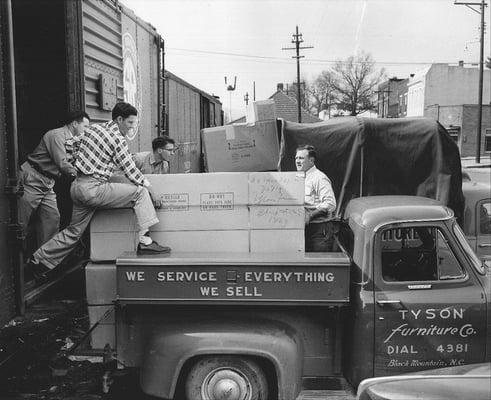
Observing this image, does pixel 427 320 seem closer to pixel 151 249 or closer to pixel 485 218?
pixel 151 249

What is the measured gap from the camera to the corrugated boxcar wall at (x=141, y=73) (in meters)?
7.50

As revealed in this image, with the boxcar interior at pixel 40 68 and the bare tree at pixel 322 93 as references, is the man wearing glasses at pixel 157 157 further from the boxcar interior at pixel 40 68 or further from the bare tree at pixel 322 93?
the bare tree at pixel 322 93

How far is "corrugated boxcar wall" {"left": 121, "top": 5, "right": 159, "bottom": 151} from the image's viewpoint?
7.50 metres

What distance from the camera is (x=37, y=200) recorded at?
19.2 ft

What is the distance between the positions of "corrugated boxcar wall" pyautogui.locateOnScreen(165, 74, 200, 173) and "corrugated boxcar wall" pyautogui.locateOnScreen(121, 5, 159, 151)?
1.54 metres

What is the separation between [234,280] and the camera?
12.2 feet

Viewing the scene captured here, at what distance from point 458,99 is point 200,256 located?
6104cm

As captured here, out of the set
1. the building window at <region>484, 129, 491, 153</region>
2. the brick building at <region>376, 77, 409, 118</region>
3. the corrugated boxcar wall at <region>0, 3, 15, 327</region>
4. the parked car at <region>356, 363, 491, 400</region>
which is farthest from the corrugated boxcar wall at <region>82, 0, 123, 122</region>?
the brick building at <region>376, 77, 409, 118</region>

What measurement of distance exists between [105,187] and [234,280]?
1345mm

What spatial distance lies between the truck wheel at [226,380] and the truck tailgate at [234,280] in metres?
0.45

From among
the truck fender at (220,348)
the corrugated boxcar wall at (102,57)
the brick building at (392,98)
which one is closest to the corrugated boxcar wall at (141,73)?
the corrugated boxcar wall at (102,57)

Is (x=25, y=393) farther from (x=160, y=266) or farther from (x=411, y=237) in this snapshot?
(x=411, y=237)

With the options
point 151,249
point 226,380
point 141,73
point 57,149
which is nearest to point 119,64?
point 141,73

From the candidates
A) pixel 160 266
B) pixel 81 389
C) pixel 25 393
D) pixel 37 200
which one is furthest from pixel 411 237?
pixel 37 200
